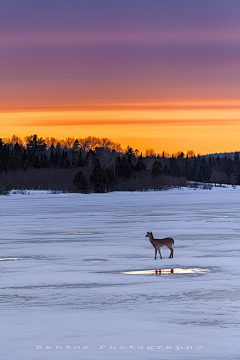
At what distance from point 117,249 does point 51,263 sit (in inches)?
125

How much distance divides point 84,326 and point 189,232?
45.1 feet

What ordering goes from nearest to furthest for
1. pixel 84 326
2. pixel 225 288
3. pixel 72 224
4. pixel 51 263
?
1. pixel 84 326
2. pixel 225 288
3. pixel 51 263
4. pixel 72 224

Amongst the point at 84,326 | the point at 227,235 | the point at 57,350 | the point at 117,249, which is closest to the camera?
the point at 57,350

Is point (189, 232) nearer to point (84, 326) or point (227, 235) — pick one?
point (227, 235)

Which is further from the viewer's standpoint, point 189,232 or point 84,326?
point 189,232

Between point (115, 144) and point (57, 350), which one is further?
point (115, 144)

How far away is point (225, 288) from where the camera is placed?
958cm

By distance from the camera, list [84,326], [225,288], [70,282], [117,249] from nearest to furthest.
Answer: [84,326]
[225,288]
[70,282]
[117,249]

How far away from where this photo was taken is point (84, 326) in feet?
23.1

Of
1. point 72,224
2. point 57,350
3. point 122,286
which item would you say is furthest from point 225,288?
point 72,224

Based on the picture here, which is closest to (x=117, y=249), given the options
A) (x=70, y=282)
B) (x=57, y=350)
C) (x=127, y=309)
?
(x=70, y=282)

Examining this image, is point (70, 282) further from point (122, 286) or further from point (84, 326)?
point (84, 326)

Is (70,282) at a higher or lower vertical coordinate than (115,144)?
lower

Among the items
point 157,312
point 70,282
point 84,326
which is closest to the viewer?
point 84,326
